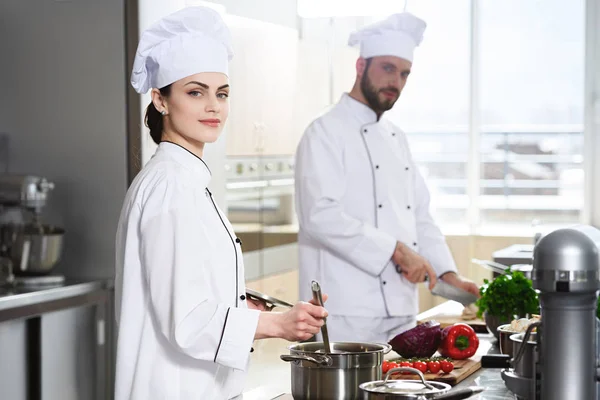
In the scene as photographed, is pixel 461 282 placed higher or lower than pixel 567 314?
lower

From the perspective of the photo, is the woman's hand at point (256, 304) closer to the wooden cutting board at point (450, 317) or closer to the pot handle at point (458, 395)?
the pot handle at point (458, 395)

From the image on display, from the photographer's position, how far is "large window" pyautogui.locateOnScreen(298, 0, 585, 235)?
6.31m

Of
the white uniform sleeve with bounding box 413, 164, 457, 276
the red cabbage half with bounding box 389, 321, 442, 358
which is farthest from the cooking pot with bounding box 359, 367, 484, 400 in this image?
the white uniform sleeve with bounding box 413, 164, 457, 276

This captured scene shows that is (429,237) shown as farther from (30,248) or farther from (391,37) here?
(30,248)

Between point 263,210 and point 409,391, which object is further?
point 263,210

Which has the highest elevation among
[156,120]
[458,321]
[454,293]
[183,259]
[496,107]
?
[496,107]

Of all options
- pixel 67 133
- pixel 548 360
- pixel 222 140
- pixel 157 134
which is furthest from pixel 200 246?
pixel 222 140

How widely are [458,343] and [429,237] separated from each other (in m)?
1.22

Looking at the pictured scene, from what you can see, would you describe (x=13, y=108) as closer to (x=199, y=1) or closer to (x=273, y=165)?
(x=199, y=1)

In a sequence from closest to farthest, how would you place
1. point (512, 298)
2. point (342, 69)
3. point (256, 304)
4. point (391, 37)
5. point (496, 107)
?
point (256, 304) < point (512, 298) < point (391, 37) < point (342, 69) < point (496, 107)

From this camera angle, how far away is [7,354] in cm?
330

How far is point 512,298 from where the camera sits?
7.98ft

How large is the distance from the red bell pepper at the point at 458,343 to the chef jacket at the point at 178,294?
24.1 inches

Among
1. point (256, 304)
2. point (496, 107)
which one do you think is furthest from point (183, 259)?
point (496, 107)
